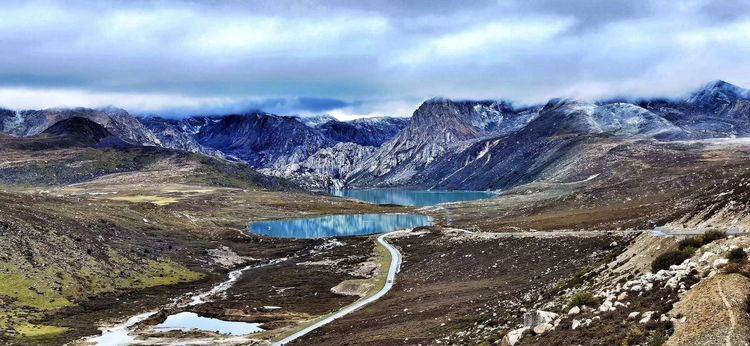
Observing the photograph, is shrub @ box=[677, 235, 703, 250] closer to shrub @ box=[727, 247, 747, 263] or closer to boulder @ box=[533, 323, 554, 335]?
shrub @ box=[727, 247, 747, 263]

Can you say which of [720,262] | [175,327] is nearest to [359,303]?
[175,327]

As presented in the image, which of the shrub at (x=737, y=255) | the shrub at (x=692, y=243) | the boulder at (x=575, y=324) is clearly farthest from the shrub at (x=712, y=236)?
the boulder at (x=575, y=324)

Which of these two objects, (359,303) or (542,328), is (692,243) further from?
(359,303)

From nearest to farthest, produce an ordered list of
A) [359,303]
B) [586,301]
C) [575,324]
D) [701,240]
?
[575,324] < [586,301] < [701,240] < [359,303]

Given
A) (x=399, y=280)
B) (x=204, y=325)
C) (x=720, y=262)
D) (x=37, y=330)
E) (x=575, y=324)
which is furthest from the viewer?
(x=399, y=280)

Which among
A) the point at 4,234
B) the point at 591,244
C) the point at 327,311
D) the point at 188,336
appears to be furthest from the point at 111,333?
the point at 591,244

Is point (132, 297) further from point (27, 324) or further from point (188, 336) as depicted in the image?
point (188, 336)

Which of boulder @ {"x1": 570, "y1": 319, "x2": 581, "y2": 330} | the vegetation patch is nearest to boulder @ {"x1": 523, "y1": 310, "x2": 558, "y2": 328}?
boulder @ {"x1": 570, "y1": 319, "x2": 581, "y2": 330}
